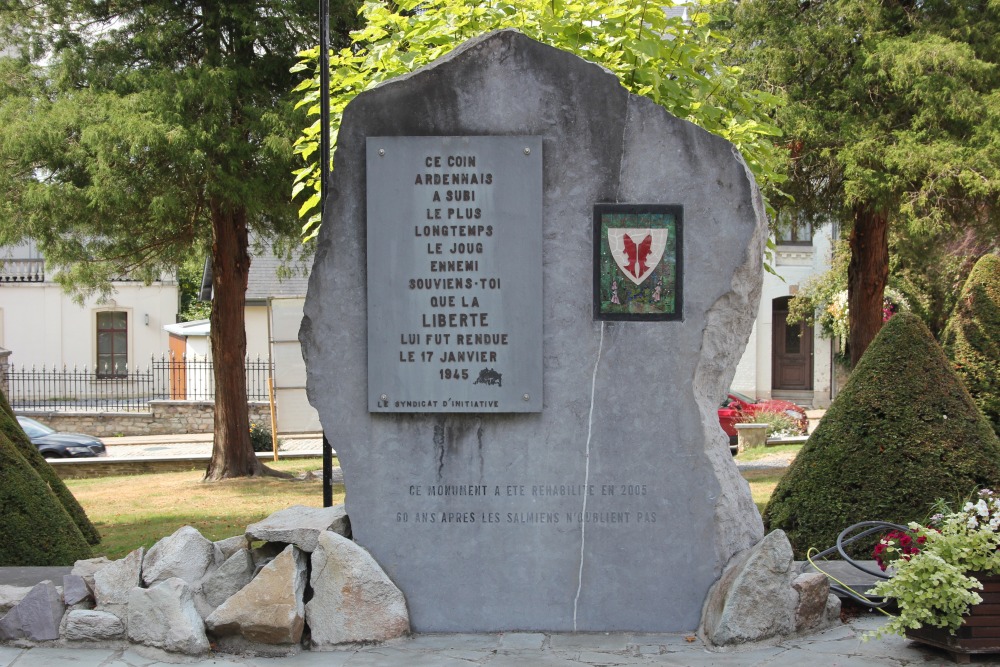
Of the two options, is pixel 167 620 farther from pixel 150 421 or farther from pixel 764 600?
pixel 150 421

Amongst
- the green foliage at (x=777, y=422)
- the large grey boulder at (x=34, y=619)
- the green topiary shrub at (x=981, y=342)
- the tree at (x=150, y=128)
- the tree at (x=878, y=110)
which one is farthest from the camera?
the green foliage at (x=777, y=422)

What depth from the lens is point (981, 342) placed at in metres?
9.91

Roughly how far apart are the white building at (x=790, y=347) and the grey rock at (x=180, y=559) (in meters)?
27.7

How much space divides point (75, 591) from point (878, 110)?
37.9 ft

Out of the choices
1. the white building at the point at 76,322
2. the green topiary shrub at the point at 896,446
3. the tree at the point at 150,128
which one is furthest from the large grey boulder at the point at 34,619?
the white building at the point at 76,322

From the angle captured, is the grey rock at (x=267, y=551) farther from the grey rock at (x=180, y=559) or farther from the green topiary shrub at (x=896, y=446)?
the green topiary shrub at (x=896, y=446)

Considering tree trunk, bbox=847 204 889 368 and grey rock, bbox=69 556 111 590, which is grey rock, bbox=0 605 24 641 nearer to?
grey rock, bbox=69 556 111 590

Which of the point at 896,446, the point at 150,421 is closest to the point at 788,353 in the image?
the point at 150,421

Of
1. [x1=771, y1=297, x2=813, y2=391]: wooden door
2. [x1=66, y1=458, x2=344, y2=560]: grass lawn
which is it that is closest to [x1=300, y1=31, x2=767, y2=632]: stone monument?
[x1=66, y1=458, x2=344, y2=560]: grass lawn

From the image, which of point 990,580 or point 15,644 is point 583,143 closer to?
point 990,580

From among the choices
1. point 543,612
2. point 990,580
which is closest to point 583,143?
point 543,612

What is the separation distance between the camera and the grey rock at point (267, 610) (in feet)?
17.9

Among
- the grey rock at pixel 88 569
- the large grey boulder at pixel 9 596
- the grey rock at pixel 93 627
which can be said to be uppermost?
the grey rock at pixel 88 569

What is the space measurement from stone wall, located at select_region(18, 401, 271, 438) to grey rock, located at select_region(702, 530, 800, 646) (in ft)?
76.3
